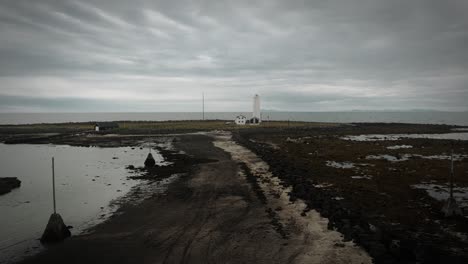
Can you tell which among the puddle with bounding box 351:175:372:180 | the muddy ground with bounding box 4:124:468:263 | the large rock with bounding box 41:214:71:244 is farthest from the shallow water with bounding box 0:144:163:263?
the puddle with bounding box 351:175:372:180

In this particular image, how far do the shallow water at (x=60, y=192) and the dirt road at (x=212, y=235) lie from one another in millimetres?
1928

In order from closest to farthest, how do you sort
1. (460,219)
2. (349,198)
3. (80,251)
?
(80,251), (460,219), (349,198)

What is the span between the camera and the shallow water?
1510 centimetres

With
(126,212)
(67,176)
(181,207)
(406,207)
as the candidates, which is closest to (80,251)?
(126,212)

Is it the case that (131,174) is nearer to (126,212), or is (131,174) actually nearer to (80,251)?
(126,212)

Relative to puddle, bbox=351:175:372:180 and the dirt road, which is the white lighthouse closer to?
puddle, bbox=351:175:372:180

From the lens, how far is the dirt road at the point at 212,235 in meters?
11.7

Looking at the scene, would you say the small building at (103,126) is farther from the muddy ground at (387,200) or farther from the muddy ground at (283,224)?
the muddy ground at (283,224)

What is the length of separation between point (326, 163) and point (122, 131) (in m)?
58.1

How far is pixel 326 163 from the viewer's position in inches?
1281

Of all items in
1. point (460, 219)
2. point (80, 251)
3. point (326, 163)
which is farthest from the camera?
point (326, 163)

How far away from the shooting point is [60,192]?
23438 millimetres

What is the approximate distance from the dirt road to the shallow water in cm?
193

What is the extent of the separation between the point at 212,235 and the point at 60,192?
1461cm
